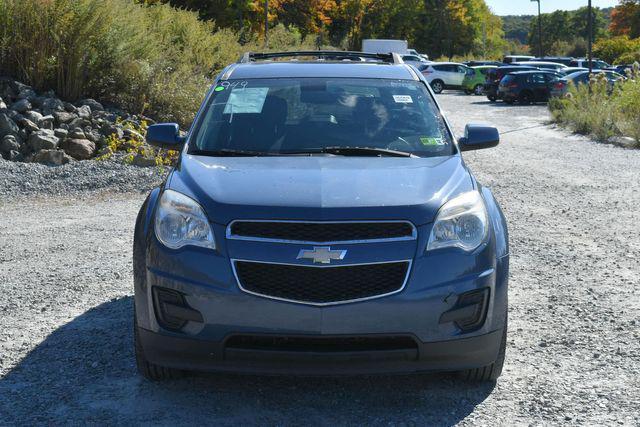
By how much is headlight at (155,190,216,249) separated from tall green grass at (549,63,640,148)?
53.1 ft

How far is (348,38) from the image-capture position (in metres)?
77.1

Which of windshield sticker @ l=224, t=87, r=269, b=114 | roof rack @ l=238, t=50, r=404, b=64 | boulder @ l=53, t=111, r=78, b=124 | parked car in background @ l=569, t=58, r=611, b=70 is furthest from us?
parked car in background @ l=569, t=58, r=611, b=70

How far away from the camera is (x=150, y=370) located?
461cm

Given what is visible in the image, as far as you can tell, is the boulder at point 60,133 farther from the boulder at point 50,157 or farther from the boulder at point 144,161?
the boulder at point 144,161

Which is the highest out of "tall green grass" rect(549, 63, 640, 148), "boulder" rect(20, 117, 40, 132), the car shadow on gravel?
"boulder" rect(20, 117, 40, 132)

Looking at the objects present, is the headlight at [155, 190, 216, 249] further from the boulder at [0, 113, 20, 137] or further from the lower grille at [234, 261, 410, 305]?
the boulder at [0, 113, 20, 137]

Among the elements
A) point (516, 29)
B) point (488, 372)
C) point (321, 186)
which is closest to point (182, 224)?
point (321, 186)

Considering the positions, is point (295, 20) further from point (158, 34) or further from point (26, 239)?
point (26, 239)

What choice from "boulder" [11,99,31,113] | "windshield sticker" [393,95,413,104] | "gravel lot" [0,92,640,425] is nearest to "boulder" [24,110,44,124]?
"boulder" [11,99,31,113]

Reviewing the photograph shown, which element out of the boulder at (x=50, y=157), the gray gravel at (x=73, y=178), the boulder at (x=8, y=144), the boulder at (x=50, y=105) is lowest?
the gray gravel at (x=73, y=178)

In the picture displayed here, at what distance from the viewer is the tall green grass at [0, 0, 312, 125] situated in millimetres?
15391

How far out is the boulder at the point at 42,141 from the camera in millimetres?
13375

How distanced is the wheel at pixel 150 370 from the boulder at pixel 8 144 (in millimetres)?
9502

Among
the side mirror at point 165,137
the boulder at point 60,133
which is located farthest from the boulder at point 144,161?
the side mirror at point 165,137
